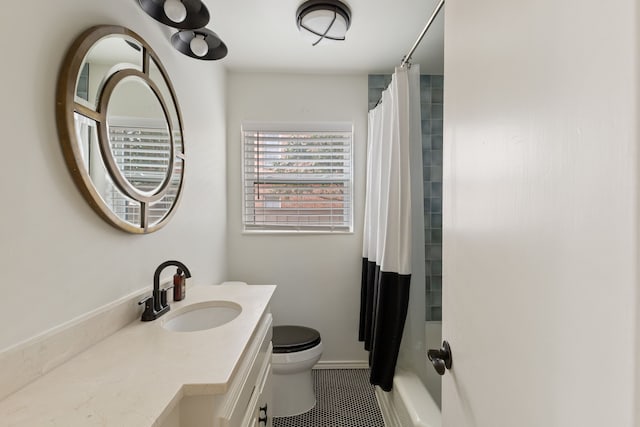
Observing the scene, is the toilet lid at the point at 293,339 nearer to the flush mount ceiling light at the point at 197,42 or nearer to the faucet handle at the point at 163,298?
the faucet handle at the point at 163,298

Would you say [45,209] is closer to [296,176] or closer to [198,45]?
[198,45]

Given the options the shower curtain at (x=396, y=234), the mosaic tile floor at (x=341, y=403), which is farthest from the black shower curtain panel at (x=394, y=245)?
the mosaic tile floor at (x=341, y=403)

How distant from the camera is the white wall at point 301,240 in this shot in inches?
97.9

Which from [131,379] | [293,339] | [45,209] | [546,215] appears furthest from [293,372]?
[546,215]

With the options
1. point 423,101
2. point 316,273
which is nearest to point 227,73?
point 423,101

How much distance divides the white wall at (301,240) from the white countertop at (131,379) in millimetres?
1321

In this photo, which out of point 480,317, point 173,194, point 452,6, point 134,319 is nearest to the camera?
point 480,317

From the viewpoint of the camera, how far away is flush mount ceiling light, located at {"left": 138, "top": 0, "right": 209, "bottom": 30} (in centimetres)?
122

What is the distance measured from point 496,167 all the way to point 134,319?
53.5 inches

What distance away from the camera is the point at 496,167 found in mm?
604

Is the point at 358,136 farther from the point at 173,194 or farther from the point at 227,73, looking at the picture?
the point at 173,194

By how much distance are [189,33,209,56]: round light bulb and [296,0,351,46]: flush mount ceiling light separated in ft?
1.80

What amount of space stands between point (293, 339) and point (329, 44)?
1924 mm

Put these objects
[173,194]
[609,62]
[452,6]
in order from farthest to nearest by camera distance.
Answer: [173,194] < [452,6] < [609,62]
